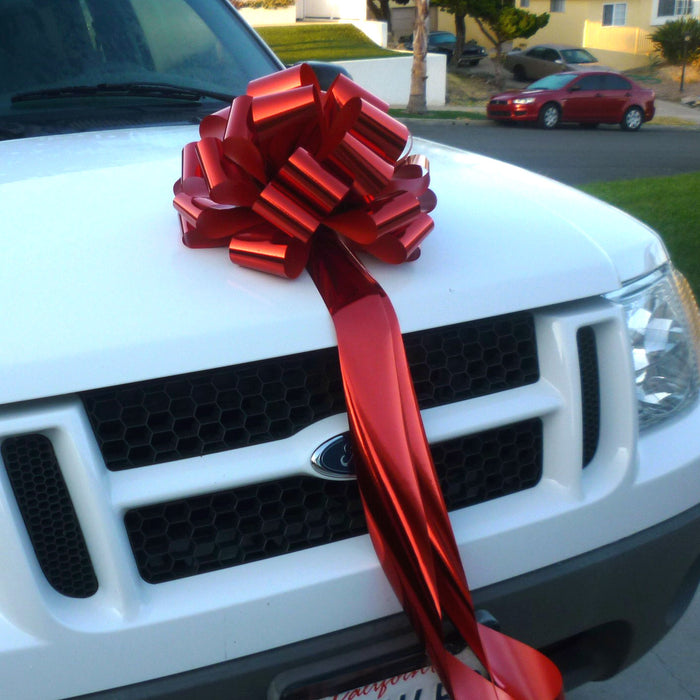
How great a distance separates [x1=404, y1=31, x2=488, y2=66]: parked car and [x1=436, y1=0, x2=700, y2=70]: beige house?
283cm

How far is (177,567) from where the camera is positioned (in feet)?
5.34

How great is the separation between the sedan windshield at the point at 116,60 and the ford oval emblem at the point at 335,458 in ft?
5.04

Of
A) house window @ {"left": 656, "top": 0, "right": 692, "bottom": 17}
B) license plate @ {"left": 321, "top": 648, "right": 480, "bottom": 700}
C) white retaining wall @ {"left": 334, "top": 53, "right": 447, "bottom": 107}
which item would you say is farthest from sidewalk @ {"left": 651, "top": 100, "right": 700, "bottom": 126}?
license plate @ {"left": 321, "top": 648, "right": 480, "bottom": 700}

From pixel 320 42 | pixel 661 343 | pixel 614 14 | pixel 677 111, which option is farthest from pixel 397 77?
pixel 661 343

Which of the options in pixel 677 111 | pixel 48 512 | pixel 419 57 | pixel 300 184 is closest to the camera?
pixel 48 512

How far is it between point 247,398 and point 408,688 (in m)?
0.63

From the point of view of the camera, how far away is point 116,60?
310 centimetres

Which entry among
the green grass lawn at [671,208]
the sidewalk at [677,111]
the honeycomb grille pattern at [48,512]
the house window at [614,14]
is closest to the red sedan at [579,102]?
the sidewalk at [677,111]

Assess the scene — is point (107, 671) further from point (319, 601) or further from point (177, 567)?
point (319, 601)

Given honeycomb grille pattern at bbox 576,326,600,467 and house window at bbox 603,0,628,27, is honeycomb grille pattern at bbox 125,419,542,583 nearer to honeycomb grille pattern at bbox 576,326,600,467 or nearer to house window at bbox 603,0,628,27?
honeycomb grille pattern at bbox 576,326,600,467

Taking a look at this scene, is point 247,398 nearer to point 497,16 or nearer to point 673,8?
point 497,16

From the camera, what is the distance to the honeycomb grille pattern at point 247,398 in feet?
5.13

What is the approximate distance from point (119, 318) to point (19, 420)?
225 mm

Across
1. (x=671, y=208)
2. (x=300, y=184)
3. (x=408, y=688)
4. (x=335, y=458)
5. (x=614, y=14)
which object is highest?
(x=300, y=184)
